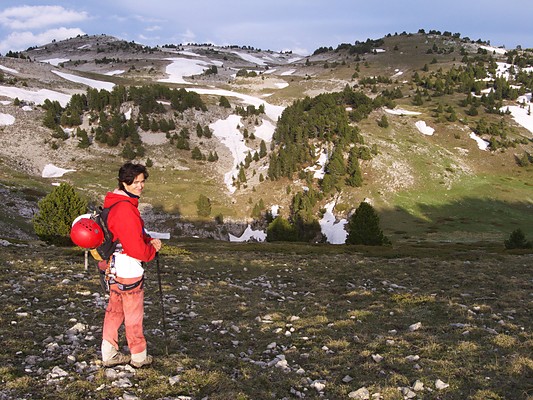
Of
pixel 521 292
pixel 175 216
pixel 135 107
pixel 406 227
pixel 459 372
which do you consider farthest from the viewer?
pixel 135 107

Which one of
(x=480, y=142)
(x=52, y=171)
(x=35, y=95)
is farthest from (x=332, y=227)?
(x=35, y=95)

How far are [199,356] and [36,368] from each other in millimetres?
3867

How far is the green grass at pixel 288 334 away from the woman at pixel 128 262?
0.66 metres

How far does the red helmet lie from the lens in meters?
8.11

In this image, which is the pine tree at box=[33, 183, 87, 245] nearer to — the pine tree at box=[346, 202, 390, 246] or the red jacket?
the pine tree at box=[346, 202, 390, 246]

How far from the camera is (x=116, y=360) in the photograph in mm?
9195

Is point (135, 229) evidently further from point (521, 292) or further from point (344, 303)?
point (521, 292)

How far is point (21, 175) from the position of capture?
104312 millimetres

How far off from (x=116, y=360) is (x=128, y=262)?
7.89 ft

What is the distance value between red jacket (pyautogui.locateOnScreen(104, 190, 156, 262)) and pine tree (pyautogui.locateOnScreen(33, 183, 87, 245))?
1779 inches

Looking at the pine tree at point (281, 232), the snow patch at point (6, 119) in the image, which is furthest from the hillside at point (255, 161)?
the pine tree at point (281, 232)

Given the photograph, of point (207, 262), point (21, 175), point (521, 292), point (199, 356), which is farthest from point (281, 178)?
point (199, 356)

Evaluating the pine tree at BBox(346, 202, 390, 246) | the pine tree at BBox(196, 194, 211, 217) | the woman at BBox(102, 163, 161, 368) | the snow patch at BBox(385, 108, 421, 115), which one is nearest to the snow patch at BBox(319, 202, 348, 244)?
the pine tree at BBox(196, 194, 211, 217)

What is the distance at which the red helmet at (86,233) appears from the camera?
8.11 m
